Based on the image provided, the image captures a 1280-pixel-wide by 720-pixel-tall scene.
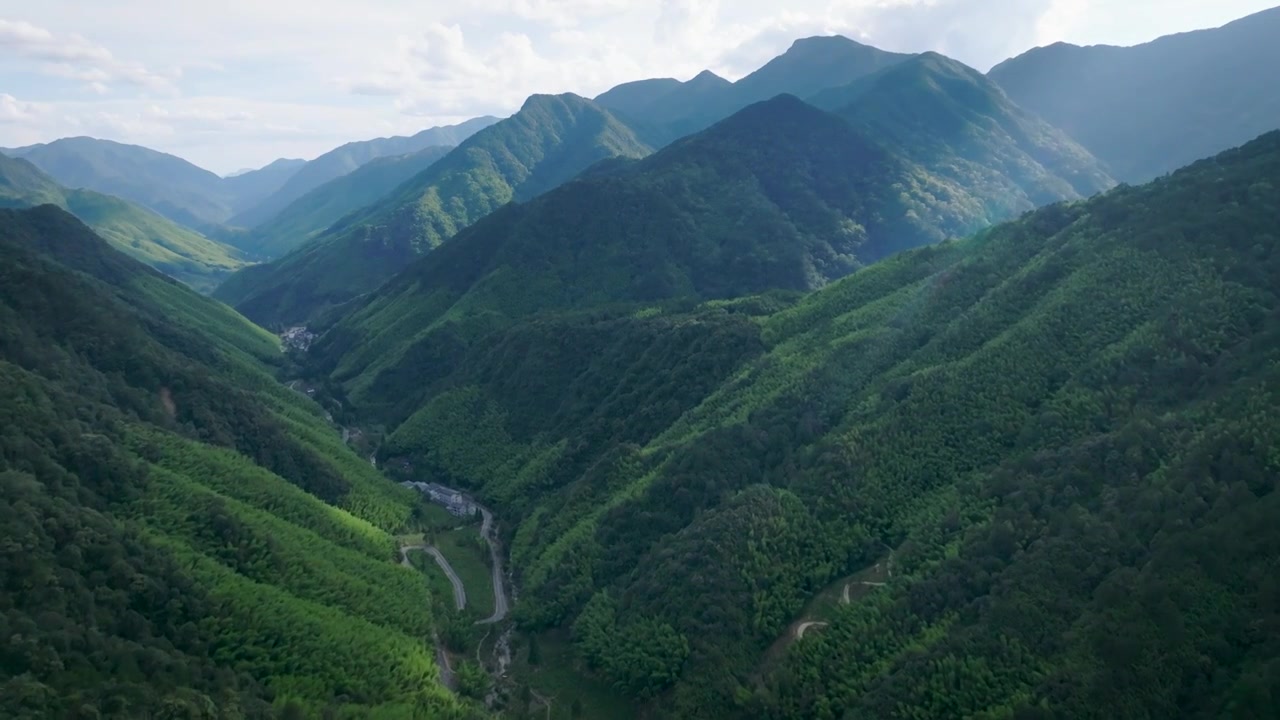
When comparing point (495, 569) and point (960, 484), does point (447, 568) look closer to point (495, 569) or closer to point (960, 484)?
point (495, 569)

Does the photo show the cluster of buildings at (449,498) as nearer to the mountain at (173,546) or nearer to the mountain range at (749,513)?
the mountain range at (749,513)

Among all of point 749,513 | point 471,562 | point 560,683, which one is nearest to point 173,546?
point 560,683

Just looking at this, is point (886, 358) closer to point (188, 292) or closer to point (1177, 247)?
point (1177, 247)

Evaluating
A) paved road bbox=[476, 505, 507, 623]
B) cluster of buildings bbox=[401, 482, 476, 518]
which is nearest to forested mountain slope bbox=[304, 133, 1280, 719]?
paved road bbox=[476, 505, 507, 623]

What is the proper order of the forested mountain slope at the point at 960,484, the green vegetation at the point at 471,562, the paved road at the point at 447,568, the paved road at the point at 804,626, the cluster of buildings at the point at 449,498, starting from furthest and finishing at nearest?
the cluster of buildings at the point at 449,498 → the green vegetation at the point at 471,562 → the paved road at the point at 447,568 → the paved road at the point at 804,626 → the forested mountain slope at the point at 960,484

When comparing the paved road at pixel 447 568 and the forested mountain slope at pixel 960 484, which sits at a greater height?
the forested mountain slope at pixel 960 484

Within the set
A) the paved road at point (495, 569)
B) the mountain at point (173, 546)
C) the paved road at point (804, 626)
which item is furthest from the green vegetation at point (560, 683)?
the paved road at point (804, 626)
